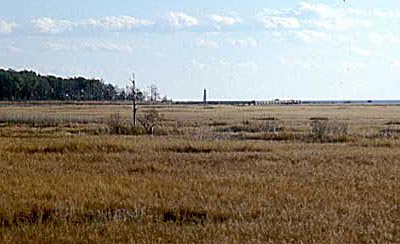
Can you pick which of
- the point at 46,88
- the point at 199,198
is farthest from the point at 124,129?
the point at 46,88

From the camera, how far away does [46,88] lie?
579 ft

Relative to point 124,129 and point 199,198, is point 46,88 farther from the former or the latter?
point 199,198

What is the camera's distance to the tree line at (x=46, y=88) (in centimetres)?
16112

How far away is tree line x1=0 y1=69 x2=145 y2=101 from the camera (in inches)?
6344

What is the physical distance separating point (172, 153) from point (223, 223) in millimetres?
16025

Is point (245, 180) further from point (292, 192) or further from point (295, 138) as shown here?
point (295, 138)

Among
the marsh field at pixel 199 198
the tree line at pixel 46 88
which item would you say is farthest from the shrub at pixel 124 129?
the tree line at pixel 46 88

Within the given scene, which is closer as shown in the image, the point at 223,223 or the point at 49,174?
the point at 223,223

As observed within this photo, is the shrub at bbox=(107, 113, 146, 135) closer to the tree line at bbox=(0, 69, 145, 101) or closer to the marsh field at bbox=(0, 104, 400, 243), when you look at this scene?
the marsh field at bbox=(0, 104, 400, 243)

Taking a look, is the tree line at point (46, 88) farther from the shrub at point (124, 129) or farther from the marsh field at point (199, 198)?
the marsh field at point (199, 198)

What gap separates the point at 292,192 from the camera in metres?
17.1

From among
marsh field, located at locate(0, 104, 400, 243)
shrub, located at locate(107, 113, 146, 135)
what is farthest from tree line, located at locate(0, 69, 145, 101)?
marsh field, located at locate(0, 104, 400, 243)

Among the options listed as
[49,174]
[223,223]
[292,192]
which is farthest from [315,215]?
[49,174]

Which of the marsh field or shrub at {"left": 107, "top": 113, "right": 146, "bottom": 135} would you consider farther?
shrub at {"left": 107, "top": 113, "right": 146, "bottom": 135}
